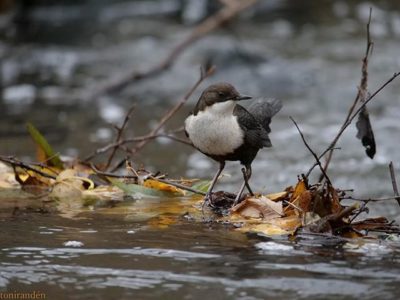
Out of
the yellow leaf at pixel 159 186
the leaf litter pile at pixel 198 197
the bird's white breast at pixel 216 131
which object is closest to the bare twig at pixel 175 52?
the leaf litter pile at pixel 198 197

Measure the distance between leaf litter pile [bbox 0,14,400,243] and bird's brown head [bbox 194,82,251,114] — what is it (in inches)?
17.0

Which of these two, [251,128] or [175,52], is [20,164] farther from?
[175,52]

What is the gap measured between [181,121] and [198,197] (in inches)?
178

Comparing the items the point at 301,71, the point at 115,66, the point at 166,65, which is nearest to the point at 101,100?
the point at 166,65

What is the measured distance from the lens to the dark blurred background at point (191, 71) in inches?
299

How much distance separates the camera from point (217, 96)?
158 inches

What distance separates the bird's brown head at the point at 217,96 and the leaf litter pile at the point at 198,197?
0.43 meters

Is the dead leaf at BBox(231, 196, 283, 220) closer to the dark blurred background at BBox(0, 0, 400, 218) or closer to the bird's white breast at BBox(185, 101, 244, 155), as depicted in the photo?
the bird's white breast at BBox(185, 101, 244, 155)

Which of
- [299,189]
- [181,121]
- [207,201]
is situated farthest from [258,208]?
[181,121]

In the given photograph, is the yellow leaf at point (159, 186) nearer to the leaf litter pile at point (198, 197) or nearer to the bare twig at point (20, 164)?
the leaf litter pile at point (198, 197)

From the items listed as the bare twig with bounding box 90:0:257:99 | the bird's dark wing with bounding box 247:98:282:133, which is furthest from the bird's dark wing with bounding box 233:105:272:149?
the bare twig with bounding box 90:0:257:99

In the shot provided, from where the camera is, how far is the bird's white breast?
393 centimetres

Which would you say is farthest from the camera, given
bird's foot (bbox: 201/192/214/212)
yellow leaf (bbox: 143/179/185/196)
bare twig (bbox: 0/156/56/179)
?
yellow leaf (bbox: 143/179/185/196)

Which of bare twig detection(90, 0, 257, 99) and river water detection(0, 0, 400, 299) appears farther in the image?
bare twig detection(90, 0, 257, 99)
